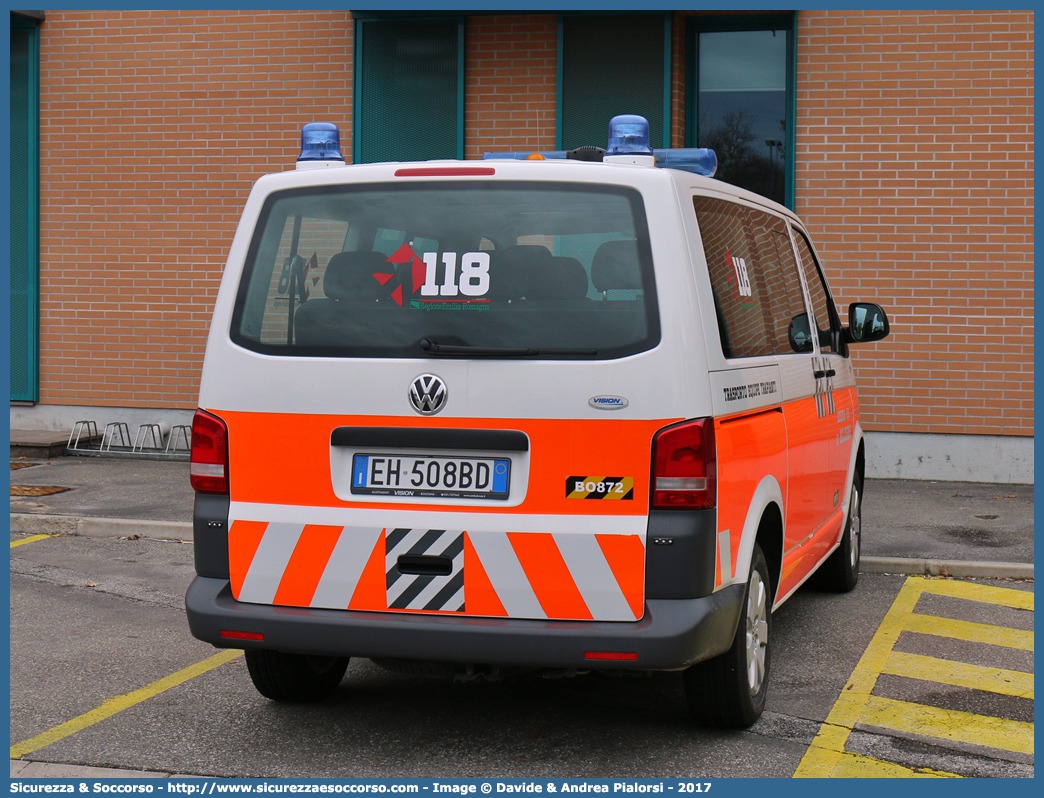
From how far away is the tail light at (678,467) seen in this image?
3.79 m

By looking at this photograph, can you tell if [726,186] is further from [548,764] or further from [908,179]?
[908,179]

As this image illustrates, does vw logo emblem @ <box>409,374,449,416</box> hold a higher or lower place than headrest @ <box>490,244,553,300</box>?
lower

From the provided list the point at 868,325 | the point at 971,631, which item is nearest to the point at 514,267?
the point at 868,325

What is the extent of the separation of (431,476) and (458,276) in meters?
0.68

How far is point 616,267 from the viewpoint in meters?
3.95

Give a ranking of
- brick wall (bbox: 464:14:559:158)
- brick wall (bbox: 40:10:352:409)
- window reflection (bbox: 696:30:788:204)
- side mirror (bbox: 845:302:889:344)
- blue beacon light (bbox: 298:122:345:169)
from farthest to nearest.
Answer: brick wall (bbox: 40:10:352:409), brick wall (bbox: 464:14:559:158), window reflection (bbox: 696:30:788:204), side mirror (bbox: 845:302:889:344), blue beacon light (bbox: 298:122:345:169)

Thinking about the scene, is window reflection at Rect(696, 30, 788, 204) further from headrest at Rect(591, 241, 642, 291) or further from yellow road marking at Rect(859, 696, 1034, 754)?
headrest at Rect(591, 241, 642, 291)

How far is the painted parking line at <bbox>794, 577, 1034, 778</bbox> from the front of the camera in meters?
4.17

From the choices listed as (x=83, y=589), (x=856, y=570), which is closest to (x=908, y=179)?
(x=856, y=570)

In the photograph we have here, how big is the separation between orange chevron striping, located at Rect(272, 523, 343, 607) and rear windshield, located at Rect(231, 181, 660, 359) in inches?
24.1

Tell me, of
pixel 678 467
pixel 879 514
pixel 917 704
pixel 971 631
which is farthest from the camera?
pixel 879 514

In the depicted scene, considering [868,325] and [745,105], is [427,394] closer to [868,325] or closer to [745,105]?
[868,325]

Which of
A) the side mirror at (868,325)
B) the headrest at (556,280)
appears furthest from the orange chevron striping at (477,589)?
the side mirror at (868,325)

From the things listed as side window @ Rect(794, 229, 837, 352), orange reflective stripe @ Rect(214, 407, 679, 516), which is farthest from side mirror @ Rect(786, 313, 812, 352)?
orange reflective stripe @ Rect(214, 407, 679, 516)
